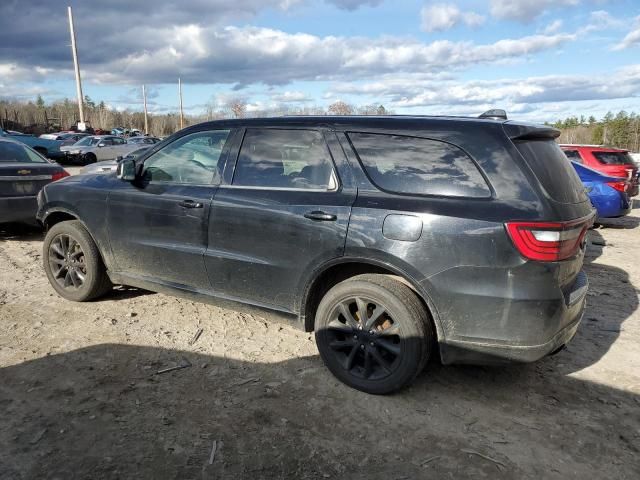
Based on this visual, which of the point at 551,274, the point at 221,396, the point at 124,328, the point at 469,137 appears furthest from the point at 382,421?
the point at 124,328

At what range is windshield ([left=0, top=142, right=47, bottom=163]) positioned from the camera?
720 cm

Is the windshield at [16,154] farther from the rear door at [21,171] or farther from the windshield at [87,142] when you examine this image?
the windshield at [87,142]

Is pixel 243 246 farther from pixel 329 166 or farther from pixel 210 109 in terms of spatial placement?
pixel 210 109

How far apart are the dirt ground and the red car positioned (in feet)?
21.0

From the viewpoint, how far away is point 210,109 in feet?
153

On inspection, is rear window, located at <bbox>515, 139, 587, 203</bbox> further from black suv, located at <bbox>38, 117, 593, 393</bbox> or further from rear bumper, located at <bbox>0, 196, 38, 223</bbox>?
rear bumper, located at <bbox>0, 196, 38, 223</bbox>

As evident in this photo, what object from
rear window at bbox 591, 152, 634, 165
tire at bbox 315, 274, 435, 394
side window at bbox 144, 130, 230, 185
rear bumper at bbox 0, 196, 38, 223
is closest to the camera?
tire at bbox 315, 274, 435, 394

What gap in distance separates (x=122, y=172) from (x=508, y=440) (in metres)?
3.47

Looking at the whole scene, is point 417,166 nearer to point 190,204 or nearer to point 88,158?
point 190,204

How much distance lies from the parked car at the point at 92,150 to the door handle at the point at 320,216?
2280 centimetres

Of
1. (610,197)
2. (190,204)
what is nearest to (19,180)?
(190,204)

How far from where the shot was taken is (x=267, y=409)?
3.01m

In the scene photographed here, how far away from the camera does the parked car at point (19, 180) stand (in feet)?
21.9

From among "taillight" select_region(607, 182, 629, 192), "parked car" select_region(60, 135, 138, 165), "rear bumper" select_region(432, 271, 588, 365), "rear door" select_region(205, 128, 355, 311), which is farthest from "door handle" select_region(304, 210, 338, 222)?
"parked car" select_region(60, 135, 138, 165)
